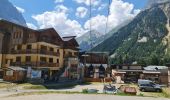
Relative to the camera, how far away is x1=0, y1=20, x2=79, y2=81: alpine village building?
64.6m

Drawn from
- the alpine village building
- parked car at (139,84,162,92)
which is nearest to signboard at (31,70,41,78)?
the alpine village building

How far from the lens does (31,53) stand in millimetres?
Answer: 65125

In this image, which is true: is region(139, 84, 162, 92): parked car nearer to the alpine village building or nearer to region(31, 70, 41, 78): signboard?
region(31, 70, 41, 78): signboard

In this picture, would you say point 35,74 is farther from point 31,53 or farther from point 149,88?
point 149,88

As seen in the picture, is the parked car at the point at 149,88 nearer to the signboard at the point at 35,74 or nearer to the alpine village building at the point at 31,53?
the signboard at the point at 35,74

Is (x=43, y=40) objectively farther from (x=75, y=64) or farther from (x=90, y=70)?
(x=90, y=70)

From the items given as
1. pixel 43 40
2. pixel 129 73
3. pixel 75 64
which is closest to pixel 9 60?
→ pixel 43 40

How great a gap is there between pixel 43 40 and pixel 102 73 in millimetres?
29063

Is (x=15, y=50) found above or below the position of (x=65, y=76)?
above

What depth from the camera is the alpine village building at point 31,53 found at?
212ft

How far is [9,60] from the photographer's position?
70000 millimetres

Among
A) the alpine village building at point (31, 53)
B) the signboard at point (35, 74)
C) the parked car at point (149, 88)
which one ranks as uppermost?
the alpine village building at point (31, 53)

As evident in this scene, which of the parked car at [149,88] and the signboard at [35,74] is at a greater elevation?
the signboard at [35,74]

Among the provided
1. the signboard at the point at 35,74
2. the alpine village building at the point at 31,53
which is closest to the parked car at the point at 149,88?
the signboard at the point at 35,74
